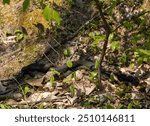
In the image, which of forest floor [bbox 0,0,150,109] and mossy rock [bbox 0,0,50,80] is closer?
forest floor [bbox 0,0,150,109]

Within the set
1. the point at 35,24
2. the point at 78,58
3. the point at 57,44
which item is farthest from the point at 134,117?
the point at 35,24

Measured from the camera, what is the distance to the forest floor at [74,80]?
12.6 ft

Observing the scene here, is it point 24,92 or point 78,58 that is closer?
point 24,92

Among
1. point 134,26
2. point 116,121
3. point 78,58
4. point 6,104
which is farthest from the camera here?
point 134,26

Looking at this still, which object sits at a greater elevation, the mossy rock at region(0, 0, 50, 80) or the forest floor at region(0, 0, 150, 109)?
the mossy rock at region(0, 0, 50, 80)

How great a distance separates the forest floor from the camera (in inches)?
151

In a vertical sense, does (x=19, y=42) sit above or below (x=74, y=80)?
above

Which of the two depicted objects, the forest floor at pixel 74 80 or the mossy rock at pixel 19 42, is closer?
the forest floor at pixel 74 80

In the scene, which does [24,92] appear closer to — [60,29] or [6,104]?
[6,104]

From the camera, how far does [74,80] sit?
4020 millimetres

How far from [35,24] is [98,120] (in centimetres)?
211

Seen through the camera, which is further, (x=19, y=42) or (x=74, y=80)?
(x=19, y=42)

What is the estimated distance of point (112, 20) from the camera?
4633 mm

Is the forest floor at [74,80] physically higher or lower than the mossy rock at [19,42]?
lower
